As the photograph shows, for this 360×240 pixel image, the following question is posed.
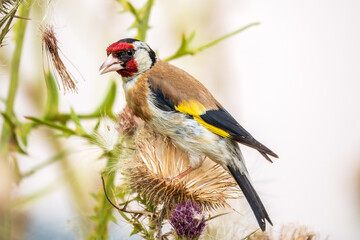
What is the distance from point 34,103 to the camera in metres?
2.48

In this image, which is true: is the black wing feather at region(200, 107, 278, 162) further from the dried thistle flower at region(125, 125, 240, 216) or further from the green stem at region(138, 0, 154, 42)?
the green stem at region(138, 0, 154, 42)

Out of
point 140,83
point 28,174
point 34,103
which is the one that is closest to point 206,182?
point 140,83

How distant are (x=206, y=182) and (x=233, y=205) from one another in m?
0.15

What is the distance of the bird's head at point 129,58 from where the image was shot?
1648 mm

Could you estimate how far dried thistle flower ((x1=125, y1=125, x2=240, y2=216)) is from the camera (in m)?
1.61

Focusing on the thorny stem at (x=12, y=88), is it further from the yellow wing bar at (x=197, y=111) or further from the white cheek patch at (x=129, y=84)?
the yellow wing bar at (x=197, y=111)

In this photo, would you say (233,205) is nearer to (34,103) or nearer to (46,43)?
(46,43)

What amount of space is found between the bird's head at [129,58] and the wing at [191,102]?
0.18 ft

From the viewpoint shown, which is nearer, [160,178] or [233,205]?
[160,178]

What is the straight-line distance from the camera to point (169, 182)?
1.62m

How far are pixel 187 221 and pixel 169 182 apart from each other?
18 centimetres

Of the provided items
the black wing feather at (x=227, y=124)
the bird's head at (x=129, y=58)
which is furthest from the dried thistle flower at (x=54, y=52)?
the black wing feather at (x=227, y=124)

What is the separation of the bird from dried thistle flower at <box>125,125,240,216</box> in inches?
1.5

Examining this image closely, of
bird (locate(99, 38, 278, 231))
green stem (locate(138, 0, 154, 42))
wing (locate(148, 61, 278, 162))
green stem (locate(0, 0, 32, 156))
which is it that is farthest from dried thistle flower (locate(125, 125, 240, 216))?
green stem (locate(0, 0, 32, 156))
